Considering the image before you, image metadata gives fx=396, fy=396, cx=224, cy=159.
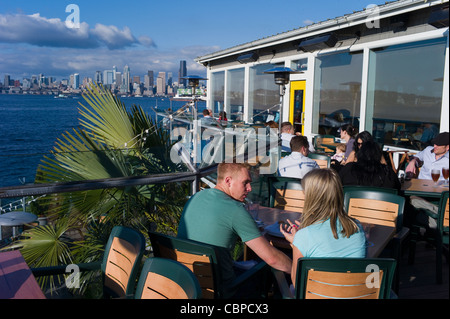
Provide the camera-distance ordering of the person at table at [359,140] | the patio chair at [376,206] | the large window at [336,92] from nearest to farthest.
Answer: the patio chair at [376,206], the person at table at [359,140], the large window at [336,92]

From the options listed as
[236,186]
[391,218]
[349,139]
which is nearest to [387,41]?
[349,139]

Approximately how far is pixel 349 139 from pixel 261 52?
678 centimetres

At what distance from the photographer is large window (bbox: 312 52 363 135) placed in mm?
8781

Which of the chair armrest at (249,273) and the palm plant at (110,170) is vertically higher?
the palm plant at (110,170)

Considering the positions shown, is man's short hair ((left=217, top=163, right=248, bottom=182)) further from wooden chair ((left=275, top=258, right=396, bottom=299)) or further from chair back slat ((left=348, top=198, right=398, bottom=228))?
chair back slat ((left=348, top=198, right=398, bottom=228))

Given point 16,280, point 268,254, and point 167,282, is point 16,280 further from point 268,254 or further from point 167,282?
point 268,254

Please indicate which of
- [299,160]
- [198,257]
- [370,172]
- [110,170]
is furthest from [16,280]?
[299,160]

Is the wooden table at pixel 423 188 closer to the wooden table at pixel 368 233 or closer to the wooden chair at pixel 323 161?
the wooden chair at pixel 323 161

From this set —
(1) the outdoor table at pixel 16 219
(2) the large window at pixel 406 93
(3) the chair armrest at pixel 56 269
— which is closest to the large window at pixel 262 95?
(2) the large window at pixel 406 93

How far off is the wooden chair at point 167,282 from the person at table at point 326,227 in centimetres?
85

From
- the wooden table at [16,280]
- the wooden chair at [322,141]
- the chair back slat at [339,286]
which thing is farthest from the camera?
the wooden chair at [322,141]

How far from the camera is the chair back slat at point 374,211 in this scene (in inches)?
136

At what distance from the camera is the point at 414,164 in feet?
19.2

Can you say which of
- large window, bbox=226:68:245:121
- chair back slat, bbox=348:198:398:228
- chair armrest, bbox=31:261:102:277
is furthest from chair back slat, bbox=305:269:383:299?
large window, bbox=226:68:245:121
